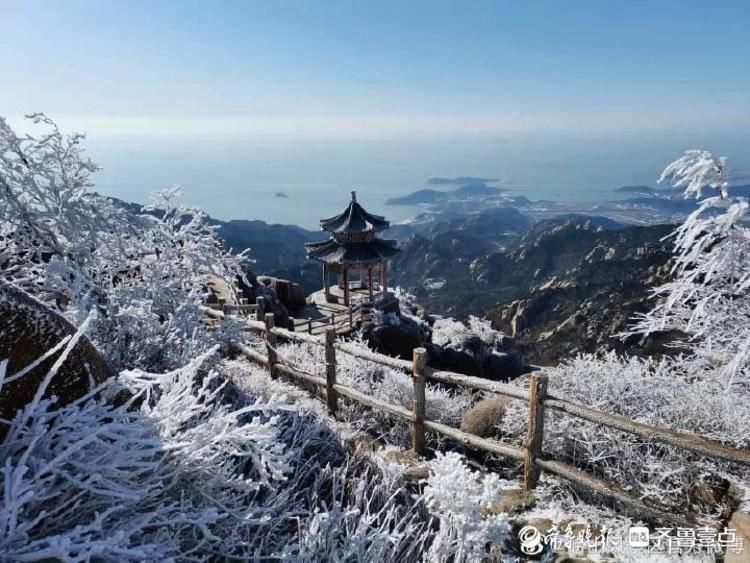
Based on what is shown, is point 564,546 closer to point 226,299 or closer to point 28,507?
point 28,507

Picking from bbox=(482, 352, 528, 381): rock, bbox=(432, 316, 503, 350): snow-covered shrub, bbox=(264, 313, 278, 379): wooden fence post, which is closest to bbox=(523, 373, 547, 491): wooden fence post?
bbox=(264, 313, 278, 379): wooden fence post

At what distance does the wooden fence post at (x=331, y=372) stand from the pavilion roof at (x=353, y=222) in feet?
55.3

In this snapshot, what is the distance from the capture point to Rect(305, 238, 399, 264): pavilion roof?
73.3 feet

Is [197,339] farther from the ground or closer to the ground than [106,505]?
closer to the ground

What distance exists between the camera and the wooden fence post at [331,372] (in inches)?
239

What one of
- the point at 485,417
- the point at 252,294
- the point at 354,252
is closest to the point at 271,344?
the point at 485,417

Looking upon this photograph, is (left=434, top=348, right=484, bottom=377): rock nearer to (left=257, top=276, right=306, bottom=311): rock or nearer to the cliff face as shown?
the cliff face

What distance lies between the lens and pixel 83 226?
5.35m

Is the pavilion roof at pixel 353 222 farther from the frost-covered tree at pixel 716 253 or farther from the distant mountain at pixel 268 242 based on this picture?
the distant mountain at pixel 268 242

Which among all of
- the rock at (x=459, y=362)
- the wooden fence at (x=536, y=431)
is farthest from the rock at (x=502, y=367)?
the wooden fence at (x=536, y=431)

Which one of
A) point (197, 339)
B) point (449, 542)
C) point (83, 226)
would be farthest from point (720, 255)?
point (83, 226)

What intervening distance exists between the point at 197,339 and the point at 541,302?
148ft

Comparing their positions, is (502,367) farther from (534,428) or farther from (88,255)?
(88,255)

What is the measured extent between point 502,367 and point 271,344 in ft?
35.9
